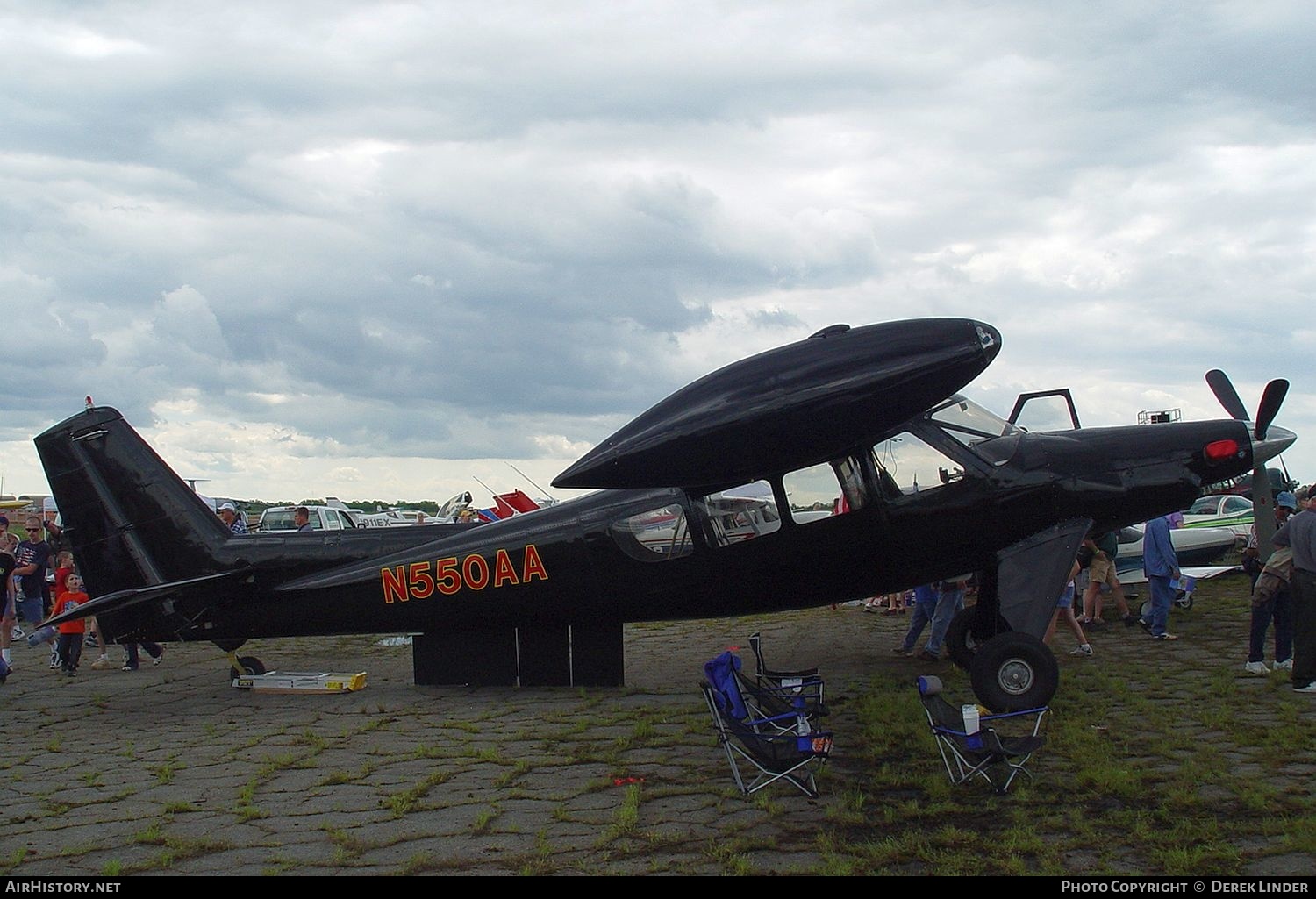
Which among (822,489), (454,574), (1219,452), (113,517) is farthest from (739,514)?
(113,517)

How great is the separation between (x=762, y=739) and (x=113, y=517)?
24.6 feet

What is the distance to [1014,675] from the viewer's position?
303 inches

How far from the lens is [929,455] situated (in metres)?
8.89

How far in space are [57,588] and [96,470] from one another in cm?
356

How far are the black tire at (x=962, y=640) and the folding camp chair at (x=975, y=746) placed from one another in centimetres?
359

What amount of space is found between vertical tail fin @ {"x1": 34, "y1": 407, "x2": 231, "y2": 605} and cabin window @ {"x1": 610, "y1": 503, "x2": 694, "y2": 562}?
4.23 metres

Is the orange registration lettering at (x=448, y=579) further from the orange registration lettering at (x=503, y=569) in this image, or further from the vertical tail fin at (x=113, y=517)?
the vertical tail fin at (x=113, y=517)

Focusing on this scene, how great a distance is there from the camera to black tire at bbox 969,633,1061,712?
7.61 metres

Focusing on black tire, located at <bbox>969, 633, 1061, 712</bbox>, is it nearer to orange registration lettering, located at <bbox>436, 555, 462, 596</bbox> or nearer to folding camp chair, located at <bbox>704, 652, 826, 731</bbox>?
folding camp chair, located at <bbox>704, 652, 826, 731</bbox>

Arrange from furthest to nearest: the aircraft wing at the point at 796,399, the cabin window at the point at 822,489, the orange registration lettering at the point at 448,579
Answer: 1. the orange registration lettering at the point at 448,579
2. the cabin window at the point at 822,489
3. the aircraft wing at the point at 796,399

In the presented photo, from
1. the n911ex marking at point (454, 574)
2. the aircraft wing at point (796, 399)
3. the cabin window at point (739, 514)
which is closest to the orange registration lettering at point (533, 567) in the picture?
the n911ex marking at point (454, 574)

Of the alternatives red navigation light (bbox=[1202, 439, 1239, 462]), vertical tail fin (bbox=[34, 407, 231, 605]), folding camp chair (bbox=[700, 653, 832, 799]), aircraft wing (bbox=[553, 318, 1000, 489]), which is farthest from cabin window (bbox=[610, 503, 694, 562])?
red navigation light (bbox=[1202, 439, 1239, 462])

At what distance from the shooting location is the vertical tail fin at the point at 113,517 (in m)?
10.0
